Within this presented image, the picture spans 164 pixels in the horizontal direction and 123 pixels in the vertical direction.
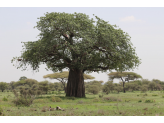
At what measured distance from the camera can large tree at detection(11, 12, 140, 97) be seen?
65.5ft

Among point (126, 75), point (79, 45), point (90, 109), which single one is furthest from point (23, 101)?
point (126, 75)

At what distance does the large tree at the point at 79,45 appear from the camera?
20.0 metres

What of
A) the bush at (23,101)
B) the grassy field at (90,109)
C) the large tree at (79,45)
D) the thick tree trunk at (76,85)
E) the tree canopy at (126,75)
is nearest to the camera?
the grassy field at (90,109)

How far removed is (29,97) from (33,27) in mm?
9754

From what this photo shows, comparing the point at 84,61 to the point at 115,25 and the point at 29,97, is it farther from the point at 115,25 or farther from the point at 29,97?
the point at 29,97

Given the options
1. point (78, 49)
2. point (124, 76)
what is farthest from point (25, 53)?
point (124, 76)

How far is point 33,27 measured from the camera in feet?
71.9

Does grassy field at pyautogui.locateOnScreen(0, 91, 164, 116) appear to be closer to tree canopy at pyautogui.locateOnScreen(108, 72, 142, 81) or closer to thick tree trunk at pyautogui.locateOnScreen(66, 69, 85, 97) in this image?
thick tree trunk at pyautogui.locateOnScreen(66, 69, 85, 97)

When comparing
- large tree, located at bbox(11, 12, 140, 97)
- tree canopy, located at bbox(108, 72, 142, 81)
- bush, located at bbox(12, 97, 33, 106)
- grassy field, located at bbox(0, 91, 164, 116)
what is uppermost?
large tree, located at bbox(11, 12, 140, 97)

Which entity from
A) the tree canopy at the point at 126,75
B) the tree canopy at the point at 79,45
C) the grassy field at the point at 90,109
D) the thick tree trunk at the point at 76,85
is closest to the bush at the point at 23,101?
the grassy field at the point at 90,109

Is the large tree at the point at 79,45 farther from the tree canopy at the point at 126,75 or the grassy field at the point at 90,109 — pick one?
the tree canopy at the point at 126,75

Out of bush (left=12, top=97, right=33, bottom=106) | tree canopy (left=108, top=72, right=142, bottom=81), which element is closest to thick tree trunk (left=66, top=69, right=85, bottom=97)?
bush (left=12, top=97, right=33, bottom=106)

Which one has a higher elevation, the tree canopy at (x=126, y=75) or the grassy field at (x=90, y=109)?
the tree canopy at (x=126, y=75)

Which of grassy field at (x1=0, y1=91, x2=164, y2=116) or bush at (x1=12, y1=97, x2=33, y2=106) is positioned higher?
bush at (x1=12, y1=97, x2=33, y2=106)
